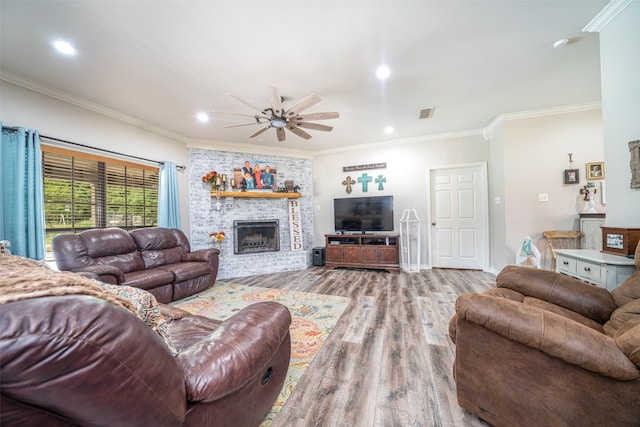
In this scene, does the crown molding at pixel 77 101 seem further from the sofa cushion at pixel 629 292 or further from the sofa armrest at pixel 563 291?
the sofa cushion at pixel 629 292

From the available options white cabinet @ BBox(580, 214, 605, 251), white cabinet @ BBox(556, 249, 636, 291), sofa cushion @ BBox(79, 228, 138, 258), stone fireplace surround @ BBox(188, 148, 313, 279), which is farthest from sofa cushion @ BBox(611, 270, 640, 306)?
sofa cushion @ BBox(79, 228, 138, 258)

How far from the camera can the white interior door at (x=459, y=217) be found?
4086 mm

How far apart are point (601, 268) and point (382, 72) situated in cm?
251

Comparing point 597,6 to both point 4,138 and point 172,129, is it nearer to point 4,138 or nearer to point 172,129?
point 172,129

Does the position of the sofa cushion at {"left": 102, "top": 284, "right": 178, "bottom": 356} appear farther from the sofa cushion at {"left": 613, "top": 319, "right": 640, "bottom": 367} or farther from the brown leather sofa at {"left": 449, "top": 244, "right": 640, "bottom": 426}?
the sofa cushion at {"left": 613, "top": 319, "right": 640, "bottom": 367}

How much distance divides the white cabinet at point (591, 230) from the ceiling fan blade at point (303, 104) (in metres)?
3.91

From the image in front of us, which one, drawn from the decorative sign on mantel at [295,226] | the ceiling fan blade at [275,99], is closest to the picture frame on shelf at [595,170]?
the ceiling fan blade at [275,99]

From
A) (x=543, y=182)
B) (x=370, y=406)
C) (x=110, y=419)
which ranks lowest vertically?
(x=370, y=406)

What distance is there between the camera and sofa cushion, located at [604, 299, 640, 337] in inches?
45.0

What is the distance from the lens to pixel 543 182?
10.7 feet

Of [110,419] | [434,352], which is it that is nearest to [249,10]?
[110,419]

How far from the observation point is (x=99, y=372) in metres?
0.52

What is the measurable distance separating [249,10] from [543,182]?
4.34 meters

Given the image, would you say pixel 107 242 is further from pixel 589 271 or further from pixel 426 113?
pixel 589 271
